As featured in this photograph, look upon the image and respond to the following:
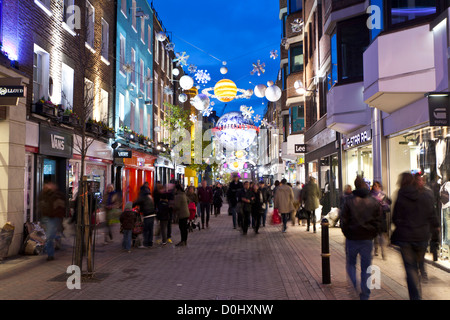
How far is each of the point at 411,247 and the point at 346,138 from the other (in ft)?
42.5

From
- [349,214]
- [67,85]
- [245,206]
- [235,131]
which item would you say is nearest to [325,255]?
[349,214]

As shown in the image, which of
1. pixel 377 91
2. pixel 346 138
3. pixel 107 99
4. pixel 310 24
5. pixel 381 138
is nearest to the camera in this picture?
pixel 377 91

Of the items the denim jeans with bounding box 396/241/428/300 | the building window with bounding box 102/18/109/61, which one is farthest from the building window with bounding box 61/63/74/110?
the denim jeans with bounding box 396/241/428/300

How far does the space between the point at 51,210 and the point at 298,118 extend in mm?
23479

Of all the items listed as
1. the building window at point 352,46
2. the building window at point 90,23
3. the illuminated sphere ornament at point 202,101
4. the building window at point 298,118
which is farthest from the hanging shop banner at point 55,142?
the building window at point 298,118

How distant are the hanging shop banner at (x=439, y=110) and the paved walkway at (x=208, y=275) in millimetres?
2845

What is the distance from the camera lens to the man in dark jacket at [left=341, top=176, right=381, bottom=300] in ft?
20.8

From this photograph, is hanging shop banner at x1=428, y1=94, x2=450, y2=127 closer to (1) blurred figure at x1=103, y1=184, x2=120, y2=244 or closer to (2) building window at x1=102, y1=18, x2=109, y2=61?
(1) blurred figure at x1=103, y1=184, x2=120, y2=244

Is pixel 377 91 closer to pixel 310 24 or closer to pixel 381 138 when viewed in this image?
pixel 381 138

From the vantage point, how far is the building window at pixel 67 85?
16366 mm

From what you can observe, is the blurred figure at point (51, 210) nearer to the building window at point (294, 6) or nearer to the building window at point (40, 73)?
the building window at point (40, 73)

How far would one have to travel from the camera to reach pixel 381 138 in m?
13.9

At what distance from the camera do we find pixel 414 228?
5.80 metres
